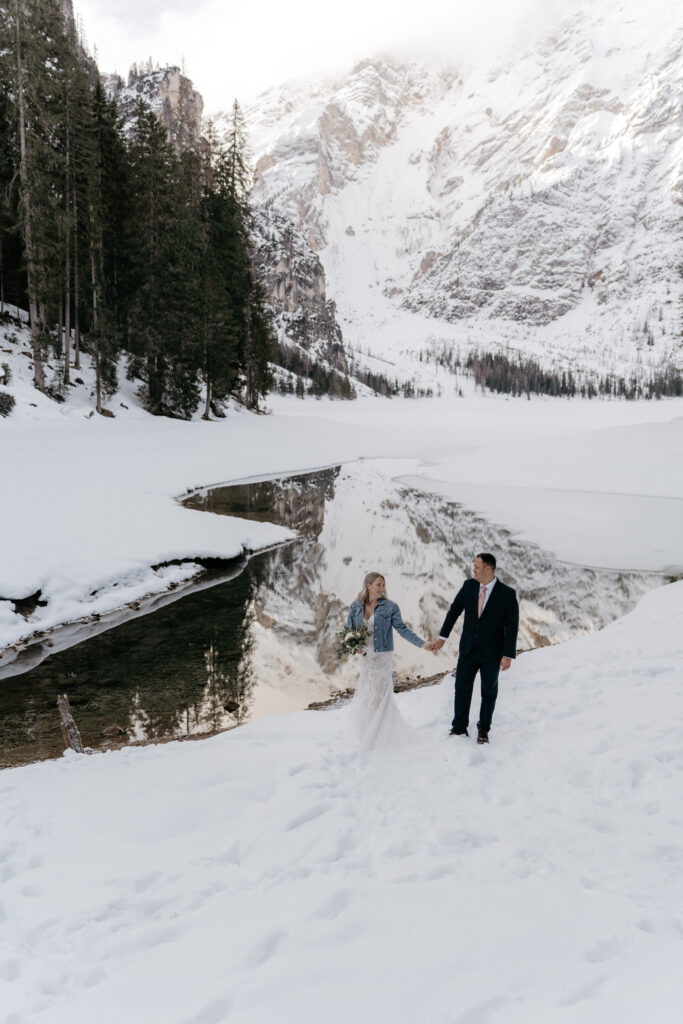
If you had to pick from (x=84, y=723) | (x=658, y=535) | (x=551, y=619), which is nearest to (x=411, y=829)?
(x=84, y=723)

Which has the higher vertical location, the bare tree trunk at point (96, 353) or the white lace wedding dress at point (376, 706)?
the bare tree trunk at point (96, 353)

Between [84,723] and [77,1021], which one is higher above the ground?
[77,1021]

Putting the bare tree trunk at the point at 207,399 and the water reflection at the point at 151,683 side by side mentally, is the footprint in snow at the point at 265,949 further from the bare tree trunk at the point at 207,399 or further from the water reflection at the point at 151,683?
the bare tree trunk at the point at 207,399

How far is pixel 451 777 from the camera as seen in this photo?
20.8 feet

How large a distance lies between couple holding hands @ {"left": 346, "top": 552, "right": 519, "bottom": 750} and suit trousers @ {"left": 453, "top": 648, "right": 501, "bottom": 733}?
0.01m

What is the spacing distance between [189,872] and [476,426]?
68944 millimetres

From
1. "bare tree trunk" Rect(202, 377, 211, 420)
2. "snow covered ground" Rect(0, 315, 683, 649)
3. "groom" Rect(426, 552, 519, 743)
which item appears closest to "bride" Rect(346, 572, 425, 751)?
"groom" Rect(426, 552, 519, 743)

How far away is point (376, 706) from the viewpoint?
696cm

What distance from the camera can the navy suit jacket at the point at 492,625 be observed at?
22.6 ft

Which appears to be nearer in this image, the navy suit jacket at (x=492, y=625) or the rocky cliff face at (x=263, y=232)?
the navy suit jacket at (x=492, y=625)

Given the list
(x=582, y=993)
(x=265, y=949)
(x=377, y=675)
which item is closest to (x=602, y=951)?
(x=582, y=993)

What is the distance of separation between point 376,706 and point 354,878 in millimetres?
2352

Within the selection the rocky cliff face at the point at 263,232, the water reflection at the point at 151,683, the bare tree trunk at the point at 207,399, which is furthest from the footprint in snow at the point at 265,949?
the rocky cliff face at the point at 263,232

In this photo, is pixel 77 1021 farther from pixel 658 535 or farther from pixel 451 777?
pixel 658 535
